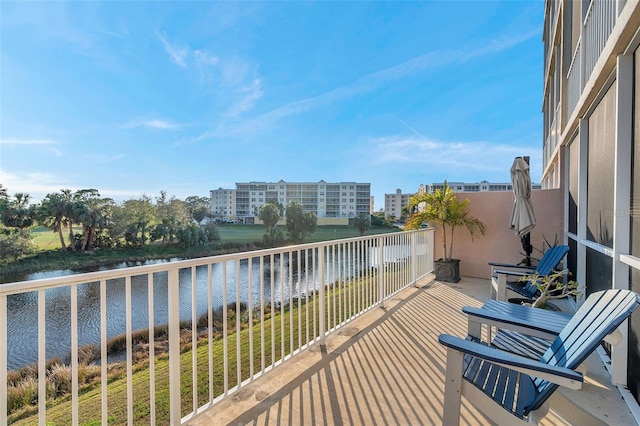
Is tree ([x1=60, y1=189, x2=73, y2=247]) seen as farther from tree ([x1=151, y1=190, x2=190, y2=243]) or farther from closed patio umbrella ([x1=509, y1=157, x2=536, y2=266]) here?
closed patio umbrella ([x1=509, y1=157, x2=536, y2=266])

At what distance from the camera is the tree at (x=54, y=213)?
57.6ft

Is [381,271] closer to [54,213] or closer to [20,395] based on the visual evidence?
[20,395]

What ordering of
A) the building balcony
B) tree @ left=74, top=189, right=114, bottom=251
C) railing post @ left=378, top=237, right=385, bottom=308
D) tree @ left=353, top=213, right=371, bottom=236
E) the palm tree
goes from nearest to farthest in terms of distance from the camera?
the building balcony
railing post @ left=378, top=237, right=385, bottom=308
the palm tree
tree @ left=74, top=189, right=114, bottom=251
tree @ left=353, top=213, right=371, bottom=236

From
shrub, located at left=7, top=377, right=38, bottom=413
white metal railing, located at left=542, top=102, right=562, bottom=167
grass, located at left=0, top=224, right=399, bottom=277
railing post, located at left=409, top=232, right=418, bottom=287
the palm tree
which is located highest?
white metal railing, located at left=542, top=102, right=562, bottom=167

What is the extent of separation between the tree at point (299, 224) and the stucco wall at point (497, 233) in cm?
2393

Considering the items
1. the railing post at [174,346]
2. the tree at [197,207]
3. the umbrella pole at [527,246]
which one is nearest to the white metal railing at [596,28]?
the umbrella pole at [527,246]

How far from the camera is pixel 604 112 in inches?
104

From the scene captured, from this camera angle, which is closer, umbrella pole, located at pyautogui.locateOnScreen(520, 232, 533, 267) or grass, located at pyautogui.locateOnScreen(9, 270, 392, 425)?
grass, located at pyautogui.locateOnScreen(9, 270, 392, 425)

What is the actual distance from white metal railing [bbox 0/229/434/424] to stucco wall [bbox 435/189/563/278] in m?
0.80

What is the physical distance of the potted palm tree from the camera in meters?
6.01

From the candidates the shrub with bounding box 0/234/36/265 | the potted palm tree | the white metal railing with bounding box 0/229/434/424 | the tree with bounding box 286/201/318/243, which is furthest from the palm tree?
the tree with bounding box 286/201/318/243

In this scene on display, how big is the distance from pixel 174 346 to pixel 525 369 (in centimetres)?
177

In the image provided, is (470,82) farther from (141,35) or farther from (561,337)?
(141,35)

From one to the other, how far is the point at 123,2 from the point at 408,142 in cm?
2517
